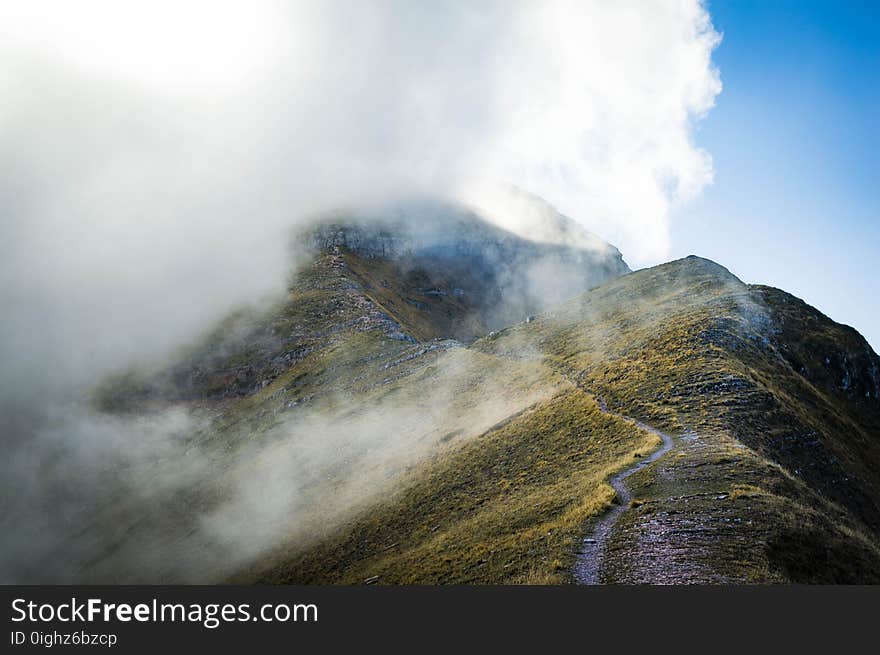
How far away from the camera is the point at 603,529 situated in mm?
28281

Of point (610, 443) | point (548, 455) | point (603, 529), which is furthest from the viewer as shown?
point (548, 455)

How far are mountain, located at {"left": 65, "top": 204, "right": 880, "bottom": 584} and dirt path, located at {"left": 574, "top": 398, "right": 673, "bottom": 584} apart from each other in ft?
0.57

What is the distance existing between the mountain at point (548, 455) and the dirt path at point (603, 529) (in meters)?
0.17

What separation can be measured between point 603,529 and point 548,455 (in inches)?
602

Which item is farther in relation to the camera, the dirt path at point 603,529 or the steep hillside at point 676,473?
the steep hillside at point 676,473

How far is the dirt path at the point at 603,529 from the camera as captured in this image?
2450cm

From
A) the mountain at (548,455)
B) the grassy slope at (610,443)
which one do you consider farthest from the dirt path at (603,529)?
the grassy slope at (610,443)

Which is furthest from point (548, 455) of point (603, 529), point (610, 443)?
point (603, 529)

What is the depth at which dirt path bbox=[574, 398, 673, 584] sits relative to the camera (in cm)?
2450

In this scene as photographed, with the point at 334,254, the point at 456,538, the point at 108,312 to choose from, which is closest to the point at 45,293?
the point at 108,312

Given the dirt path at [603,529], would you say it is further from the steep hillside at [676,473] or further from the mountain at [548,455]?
the steep hillside at [676,473]

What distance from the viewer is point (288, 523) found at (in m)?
55.8

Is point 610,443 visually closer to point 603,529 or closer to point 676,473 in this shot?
point 676,473

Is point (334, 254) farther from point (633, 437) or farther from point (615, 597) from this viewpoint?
point (615, 597)
